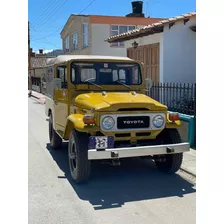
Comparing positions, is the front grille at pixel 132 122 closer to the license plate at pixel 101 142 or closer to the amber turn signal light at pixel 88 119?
the license plate at pixel 101 142

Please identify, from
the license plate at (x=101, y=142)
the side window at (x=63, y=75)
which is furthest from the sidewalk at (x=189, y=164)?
the side window at (x=63, y=75)

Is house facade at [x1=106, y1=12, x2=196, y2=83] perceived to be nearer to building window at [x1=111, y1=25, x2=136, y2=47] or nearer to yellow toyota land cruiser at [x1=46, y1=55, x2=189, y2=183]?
yellow toyota land cruiser at [x1=46, y1=55, x2=189, y2=183]

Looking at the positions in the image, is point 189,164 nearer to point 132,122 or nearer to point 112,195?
point 132,122

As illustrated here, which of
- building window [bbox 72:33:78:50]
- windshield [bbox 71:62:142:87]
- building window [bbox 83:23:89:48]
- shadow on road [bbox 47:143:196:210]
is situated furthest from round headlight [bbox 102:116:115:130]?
building window [bbox 72:33:78:50]

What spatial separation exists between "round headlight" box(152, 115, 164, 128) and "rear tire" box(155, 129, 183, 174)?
40 centimetres

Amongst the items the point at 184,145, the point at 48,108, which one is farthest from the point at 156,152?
the point at 48,108

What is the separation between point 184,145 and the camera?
5219 mm

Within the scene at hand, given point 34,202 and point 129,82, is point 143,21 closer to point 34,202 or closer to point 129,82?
point 129,82

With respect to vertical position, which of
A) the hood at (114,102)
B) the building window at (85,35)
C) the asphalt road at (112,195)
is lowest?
the asphalt road at (112,195)

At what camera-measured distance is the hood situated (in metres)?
5.04

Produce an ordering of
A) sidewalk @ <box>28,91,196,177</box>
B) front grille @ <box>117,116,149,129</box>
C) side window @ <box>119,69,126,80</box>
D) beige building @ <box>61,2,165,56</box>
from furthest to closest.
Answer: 1. beige building @ <box>61,2,165,56</box>
2. side window @ <box>119,69,126,80</box>
3. sidewalk @ <box>28,91,196,177</box>
4. front grille @ <box>117,116,149,129</box>

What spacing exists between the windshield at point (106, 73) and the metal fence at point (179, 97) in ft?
5.97

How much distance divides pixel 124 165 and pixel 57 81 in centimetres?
213

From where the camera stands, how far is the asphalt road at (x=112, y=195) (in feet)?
13.3
